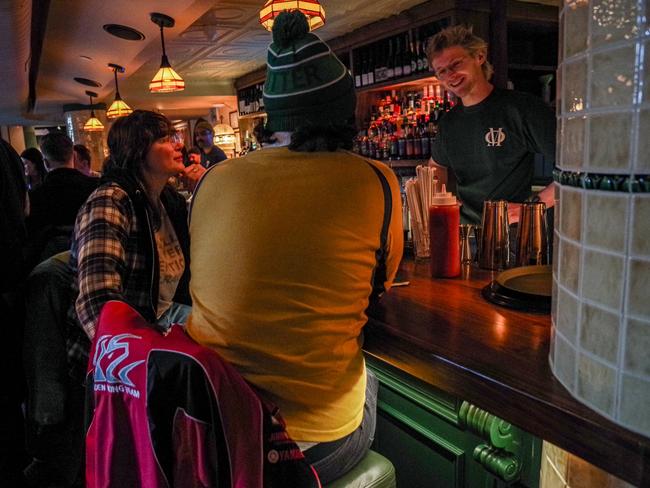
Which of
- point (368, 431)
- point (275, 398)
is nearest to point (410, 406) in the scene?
point (368, 431)

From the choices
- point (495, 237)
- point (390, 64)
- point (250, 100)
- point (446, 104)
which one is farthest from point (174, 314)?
point (250, 100)

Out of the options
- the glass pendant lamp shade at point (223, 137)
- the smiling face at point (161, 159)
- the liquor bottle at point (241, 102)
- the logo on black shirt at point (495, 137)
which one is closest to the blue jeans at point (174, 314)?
the smiling face at point (161, 159)

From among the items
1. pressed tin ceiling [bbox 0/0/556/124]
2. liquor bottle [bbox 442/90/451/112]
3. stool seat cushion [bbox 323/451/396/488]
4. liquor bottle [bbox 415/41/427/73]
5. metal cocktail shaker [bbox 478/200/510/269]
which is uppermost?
pressed tin ceiling [bbox 0/0/556/124]

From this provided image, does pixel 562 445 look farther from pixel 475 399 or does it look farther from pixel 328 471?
pixel 328 471

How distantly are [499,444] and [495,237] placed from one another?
536 mm

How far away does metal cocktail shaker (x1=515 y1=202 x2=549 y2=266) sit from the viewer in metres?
1.39

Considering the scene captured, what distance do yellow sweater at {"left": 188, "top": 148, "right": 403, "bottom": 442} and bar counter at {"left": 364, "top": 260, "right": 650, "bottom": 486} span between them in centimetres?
12

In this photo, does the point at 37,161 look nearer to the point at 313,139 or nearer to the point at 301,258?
the point at 313,139

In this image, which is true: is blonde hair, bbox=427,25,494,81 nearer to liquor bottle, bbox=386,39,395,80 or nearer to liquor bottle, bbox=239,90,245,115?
liquor bottle, bbox=386,39,395,80

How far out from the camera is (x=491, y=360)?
2.82 feet

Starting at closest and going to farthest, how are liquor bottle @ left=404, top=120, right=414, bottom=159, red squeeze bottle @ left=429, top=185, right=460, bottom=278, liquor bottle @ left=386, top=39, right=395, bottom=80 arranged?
red squeeze bottle @ left=429, top=185, right=460, bottom=278 < liquor bottle @ left=386, top=39, right=395, bottom=80 < liquor bottle @ left=404, top=120, right=414, bottom=159

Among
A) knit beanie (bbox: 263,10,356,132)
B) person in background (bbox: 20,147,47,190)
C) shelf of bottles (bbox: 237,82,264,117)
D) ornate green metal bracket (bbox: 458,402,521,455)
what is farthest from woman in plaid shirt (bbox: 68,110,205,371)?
shelf of bottles (bbox: 237,82,264,117)

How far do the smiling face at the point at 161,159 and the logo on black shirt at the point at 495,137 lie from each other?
1.41m

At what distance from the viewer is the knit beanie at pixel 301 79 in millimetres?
1122
